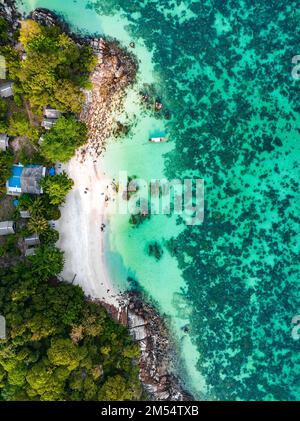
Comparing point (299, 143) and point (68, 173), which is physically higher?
point (299, 143)

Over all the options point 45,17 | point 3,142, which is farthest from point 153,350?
point 45,17

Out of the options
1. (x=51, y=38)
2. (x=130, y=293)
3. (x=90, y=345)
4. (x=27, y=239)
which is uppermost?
(x=51, y=38)

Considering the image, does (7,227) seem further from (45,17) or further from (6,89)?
(45,17)

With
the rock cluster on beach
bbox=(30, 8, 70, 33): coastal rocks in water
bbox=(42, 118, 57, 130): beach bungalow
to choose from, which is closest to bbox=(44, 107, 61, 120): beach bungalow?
bbox=(42, 118, 57, 130): beach bungalow

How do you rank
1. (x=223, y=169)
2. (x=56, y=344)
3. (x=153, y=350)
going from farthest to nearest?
(x=153, y=350)
(x=223, y=169)
(x=56, y=344)

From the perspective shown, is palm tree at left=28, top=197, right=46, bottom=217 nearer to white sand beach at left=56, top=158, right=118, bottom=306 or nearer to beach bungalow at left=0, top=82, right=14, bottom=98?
white sand beach at left=56, top=158, right=118, bottom=306

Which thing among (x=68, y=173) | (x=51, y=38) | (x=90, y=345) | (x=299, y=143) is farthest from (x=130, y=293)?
(x=51, y=38)
